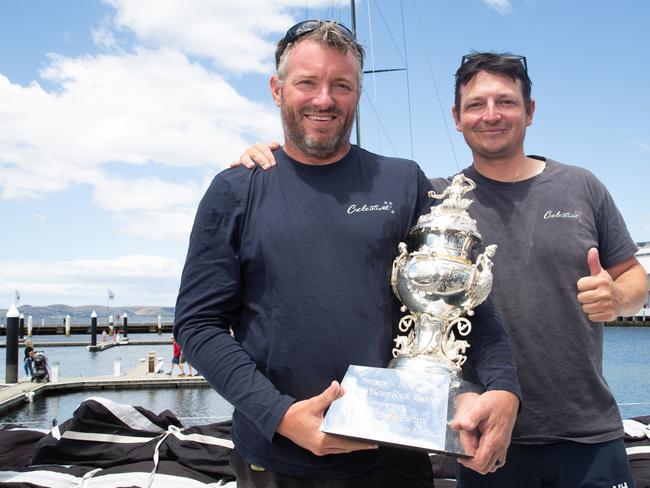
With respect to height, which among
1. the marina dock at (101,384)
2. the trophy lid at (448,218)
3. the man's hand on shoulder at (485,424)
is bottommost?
the marina dock at (101,384)

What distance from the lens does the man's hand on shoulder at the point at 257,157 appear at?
6.63 feet

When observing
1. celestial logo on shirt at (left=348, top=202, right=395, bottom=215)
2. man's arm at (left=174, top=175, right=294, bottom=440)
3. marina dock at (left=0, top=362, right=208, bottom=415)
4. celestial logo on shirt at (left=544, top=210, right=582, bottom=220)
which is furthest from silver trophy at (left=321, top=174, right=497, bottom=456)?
marina dock at (left=0, top=362, right=208, bottom=415)

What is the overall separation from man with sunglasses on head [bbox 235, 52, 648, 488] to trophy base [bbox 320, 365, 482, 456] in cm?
76

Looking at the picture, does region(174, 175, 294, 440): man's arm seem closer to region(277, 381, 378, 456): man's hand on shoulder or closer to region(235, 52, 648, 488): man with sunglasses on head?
region(277, 381, 378, 456): man's hand on shoulder

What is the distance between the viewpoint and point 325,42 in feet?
6.24

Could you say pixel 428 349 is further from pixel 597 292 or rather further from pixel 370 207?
pixel 597 292

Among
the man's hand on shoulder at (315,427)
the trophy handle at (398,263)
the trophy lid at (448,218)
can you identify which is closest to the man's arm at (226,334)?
the man's hand on shoulder at (315,427)

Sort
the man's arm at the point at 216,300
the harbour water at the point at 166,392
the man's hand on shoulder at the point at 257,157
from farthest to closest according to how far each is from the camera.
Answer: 1. the harbour water at the point at 166,392
2. the man's hand on shoulder at the point at 257,157
3. the man's arm at the point at 216,300

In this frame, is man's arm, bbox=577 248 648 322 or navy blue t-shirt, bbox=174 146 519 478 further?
man's arm, bbox=577 248 648 322

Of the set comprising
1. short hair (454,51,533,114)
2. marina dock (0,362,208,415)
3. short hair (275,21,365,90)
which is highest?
short hair (454,51,533,114)

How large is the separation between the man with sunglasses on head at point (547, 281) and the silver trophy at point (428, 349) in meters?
0.36

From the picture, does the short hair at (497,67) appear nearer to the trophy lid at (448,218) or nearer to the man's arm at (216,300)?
the trophy lid at (448,218)

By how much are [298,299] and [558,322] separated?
3.62ft

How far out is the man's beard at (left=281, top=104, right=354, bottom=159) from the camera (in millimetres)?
1921
